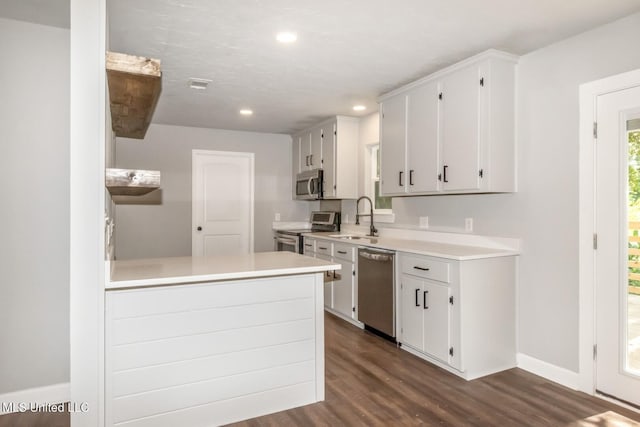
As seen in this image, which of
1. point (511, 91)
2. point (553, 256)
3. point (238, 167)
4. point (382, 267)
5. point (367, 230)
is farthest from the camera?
point (238, 167)

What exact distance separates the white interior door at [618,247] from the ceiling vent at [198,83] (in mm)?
3000

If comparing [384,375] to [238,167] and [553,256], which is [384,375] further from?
[238,167]

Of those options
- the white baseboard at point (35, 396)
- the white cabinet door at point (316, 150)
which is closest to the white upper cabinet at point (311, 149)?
the white cabinet door at point (316, 150)

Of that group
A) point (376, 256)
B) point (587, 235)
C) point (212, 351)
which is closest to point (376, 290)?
point (376, 256)

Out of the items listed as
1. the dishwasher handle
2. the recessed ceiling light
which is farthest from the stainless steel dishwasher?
the recessed ceiling light

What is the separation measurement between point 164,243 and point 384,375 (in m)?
3.55

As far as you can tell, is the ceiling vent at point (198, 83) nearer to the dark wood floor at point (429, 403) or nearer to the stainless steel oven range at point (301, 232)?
the stainless steel oven range at point (301, 232)

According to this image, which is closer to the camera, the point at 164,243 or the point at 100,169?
the point at 100,169

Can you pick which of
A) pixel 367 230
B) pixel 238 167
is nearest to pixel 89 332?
pixel 367 230

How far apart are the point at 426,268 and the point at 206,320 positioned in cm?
170

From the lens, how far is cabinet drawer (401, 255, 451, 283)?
111 inches

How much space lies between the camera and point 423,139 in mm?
3322

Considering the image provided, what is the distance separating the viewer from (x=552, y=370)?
8.92 feet

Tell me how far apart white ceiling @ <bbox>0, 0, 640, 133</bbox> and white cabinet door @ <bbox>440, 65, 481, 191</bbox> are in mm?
171
